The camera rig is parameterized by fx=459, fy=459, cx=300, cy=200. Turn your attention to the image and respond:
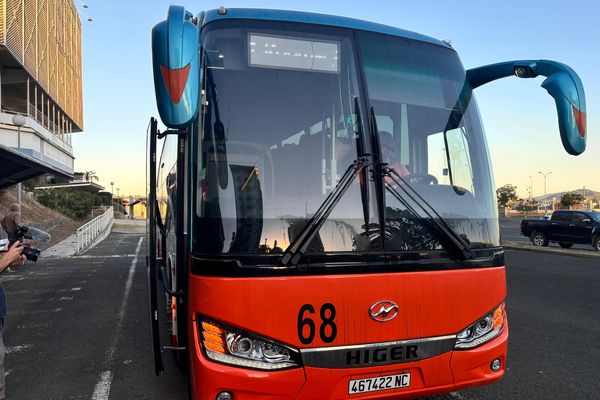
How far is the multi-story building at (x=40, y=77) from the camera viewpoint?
30.3 metres

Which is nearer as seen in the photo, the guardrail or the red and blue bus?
the red and blue bus

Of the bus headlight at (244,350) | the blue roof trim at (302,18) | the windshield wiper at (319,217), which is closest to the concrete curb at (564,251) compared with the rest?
the blue roof trim at (302,18)

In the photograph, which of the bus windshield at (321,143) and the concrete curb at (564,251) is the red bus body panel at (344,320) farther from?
the concrete curb at (564,251)

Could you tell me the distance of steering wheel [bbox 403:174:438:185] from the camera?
3168 mm

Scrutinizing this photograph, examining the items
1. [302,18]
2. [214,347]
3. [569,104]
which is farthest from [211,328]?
[569,104]

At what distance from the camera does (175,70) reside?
241 cm

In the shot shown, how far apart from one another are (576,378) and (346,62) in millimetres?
3790

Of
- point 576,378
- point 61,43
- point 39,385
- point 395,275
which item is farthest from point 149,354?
point 61,43

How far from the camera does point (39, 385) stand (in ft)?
14.4

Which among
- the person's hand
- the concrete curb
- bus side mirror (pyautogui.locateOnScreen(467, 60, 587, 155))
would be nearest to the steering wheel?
bus side mirror (pyautogui.locateOnScreen(467, 60, 587, 155))

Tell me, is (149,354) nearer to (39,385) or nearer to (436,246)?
(39,385)

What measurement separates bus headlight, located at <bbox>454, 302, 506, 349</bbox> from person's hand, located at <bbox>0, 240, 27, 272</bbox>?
3.10m

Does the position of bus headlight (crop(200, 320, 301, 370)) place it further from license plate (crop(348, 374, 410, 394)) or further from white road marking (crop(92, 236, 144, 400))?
white road marking (crop(92, 236, 144, 400))

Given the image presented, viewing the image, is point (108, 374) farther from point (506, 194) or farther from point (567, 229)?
point (506, 194)
